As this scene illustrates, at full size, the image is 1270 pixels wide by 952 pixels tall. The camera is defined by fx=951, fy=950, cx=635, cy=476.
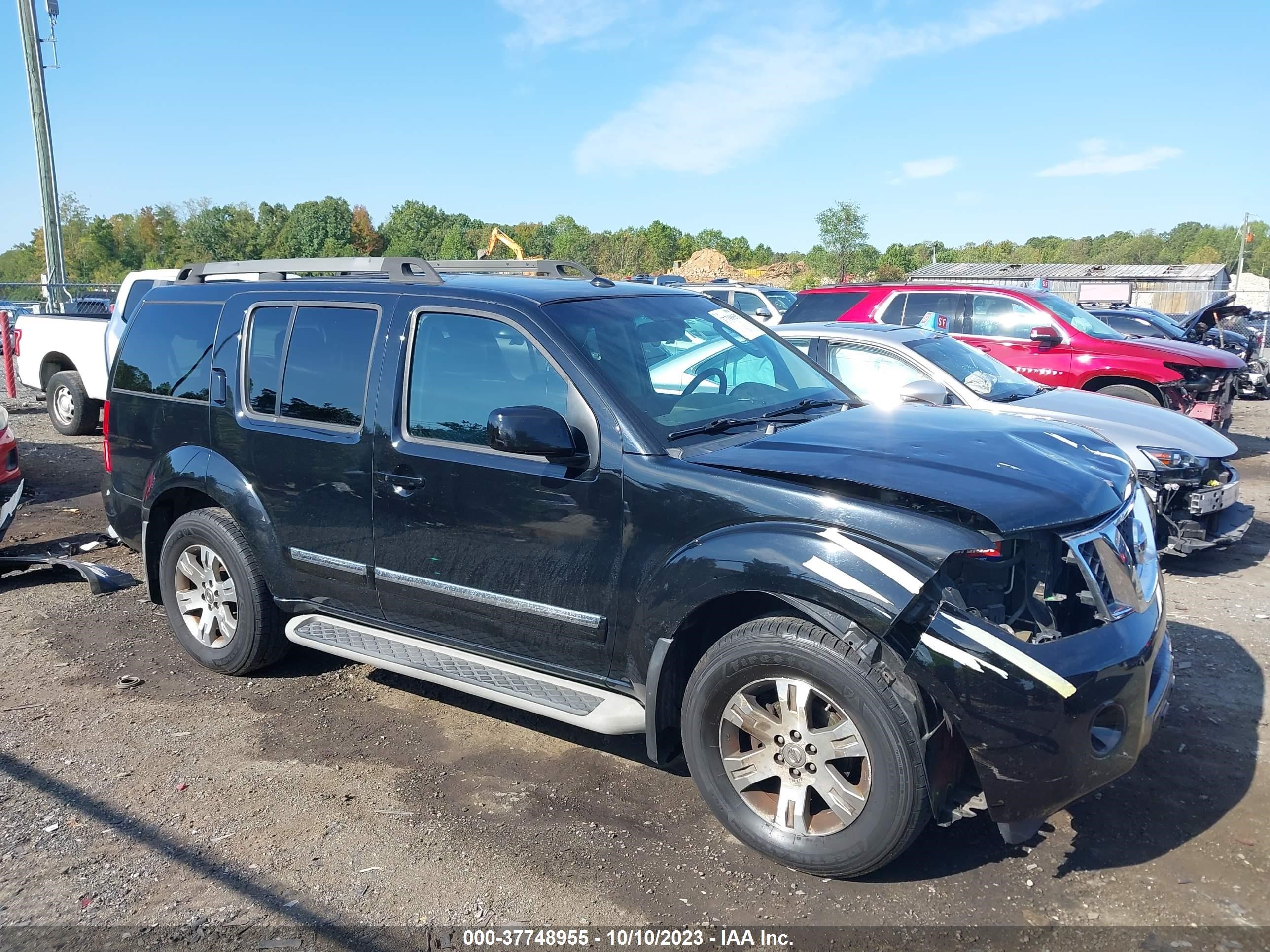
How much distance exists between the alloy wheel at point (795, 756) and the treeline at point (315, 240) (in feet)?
210

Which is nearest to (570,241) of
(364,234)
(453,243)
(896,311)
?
(453,243)

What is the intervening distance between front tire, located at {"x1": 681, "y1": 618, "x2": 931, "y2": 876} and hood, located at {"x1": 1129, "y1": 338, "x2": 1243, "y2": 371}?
8.81 meters

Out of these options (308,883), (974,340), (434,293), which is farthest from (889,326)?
(308,883)

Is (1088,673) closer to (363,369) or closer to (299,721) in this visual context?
(363,369)

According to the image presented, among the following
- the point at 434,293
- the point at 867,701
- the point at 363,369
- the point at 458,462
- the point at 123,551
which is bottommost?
the point at 123,551

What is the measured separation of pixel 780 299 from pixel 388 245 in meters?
83.9

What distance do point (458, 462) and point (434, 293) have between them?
81cm

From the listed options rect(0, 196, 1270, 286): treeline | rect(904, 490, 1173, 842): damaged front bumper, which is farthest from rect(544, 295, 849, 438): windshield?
rect(0, 196, 1270, 286): treeline

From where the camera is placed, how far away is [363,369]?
4.31m

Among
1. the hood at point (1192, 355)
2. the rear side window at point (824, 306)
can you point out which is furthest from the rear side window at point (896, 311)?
the hood at point (1192, 355)

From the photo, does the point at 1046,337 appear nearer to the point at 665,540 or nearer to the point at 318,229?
the point at 665,540

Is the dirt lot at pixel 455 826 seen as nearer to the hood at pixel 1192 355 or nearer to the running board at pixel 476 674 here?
the running board at pixel 476 674

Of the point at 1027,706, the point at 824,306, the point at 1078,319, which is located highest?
the point at 824,306

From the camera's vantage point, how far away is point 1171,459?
6.44m
